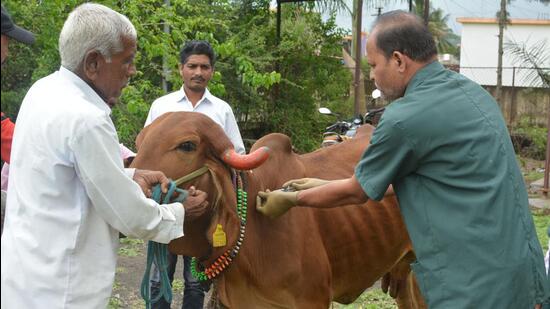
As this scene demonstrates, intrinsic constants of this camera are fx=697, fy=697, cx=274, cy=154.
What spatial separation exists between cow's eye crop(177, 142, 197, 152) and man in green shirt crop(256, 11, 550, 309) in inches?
32.7

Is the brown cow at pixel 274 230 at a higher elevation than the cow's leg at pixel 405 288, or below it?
higher

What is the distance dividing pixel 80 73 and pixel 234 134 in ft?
7.43

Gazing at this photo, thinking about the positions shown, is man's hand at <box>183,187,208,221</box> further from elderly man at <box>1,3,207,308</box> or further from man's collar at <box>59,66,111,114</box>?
man's collar at <box>59,66,111,114</box>

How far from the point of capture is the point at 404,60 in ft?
8.73

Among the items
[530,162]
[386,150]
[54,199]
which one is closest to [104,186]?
[54,199]

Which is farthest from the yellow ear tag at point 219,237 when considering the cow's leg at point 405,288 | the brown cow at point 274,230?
the cow's leg at point 405,288

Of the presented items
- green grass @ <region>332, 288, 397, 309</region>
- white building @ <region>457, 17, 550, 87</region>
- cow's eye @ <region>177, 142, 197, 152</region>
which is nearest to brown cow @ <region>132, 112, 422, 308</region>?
cow's eye @ <region>177, 142, 197, 152</region>

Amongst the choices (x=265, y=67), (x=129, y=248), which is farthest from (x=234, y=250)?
(x=265, y=67)

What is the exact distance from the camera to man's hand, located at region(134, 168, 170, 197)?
2779 mm

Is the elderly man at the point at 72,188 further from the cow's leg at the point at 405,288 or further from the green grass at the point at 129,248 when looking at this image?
the green grass at the point at 129,248

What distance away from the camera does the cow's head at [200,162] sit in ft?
10.0

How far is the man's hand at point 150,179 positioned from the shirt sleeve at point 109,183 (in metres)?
0.29

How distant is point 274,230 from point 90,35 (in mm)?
1427

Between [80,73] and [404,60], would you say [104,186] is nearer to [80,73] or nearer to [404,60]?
[80,73]
